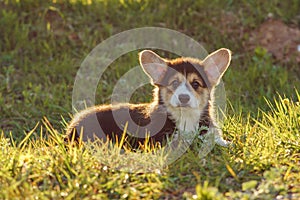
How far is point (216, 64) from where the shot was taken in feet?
21.7

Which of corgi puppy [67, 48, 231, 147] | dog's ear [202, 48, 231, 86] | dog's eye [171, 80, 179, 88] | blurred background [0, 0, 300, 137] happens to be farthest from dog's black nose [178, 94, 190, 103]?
blurred background [0, 0, 300, 137]

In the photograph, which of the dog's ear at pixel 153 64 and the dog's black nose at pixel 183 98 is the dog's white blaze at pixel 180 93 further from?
the dog's ear at pixel 153 64

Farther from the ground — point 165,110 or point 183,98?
point 183,98

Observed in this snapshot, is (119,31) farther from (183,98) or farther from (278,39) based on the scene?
(183,98)

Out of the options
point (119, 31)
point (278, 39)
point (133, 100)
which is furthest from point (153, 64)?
point (278, 39)

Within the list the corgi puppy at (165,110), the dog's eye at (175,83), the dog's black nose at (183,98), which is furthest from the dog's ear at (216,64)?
the dog's black nose at (183,98)

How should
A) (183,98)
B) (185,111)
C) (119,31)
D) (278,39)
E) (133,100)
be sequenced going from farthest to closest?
1. (119,31)
2. (278,39)
3. (133,100)
4. (185,111)
5. (183,98)

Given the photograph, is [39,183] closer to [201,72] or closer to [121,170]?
[121,170]

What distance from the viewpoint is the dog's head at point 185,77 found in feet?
20.3

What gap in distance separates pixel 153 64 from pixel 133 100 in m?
2.17

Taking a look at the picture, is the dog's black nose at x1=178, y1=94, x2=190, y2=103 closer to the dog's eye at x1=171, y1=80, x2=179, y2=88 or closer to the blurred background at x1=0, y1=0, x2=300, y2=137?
the dog's eye at x1=171, y1=80, x2=179, y2=88

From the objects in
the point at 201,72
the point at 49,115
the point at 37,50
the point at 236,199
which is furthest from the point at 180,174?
the point at 37,50

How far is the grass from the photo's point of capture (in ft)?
15.7

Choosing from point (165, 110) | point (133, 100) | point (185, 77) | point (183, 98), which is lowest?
point (133, 100)
